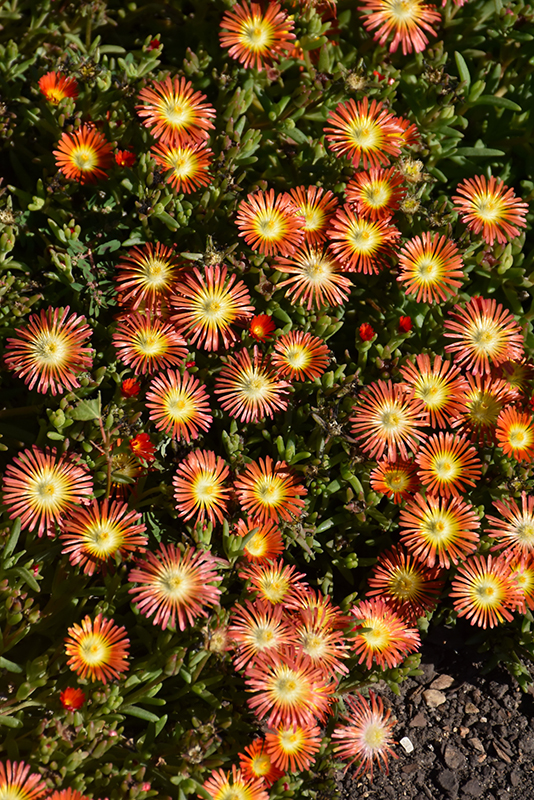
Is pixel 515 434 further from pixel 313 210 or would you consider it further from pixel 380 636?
pixel 313 210

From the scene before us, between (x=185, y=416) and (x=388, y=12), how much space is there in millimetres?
1759

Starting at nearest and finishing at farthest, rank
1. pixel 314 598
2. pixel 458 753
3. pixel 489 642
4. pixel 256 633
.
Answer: pixel 256 633, pixel 314 598, pixel 458 753, pixel 489 642

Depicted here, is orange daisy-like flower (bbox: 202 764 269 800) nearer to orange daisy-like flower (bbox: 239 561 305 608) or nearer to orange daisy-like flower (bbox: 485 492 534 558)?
orange daisy-like flower (bbox: 239 561 305 608)

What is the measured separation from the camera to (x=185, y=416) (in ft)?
8.05

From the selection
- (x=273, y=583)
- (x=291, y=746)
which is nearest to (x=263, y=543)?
(x=273, y=583)

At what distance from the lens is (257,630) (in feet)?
7.19

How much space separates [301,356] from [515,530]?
966 mm

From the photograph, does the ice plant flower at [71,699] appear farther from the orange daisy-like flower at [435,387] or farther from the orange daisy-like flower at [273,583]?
the orange daisy-like flower at [435,387]

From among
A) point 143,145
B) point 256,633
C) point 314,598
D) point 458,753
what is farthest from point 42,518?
point 458,753

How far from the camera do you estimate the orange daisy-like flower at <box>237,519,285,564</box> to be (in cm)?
238

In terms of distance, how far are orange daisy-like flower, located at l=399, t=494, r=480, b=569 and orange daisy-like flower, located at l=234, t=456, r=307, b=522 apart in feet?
1.23

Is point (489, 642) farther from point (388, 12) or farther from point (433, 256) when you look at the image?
point (388, 12)

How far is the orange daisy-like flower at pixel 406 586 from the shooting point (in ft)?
8.20

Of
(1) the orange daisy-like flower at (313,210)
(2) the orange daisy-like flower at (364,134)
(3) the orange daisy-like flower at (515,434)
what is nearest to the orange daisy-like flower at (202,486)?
(1) the orange daisy-like flower at (313,210)
